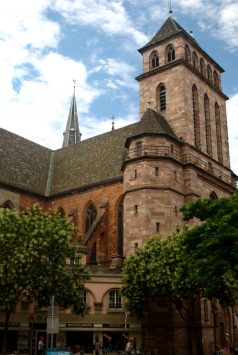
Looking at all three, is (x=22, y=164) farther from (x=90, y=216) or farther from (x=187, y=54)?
(x=187, y=54)

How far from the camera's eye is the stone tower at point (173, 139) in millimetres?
40869

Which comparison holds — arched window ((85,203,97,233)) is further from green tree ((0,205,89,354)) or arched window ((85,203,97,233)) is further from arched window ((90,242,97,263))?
green tree ((0,205,89,354))

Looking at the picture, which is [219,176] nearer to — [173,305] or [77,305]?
[173,305]

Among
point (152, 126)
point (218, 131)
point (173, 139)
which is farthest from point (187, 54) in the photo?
point (173, 139)

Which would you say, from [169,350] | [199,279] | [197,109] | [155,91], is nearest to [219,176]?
[197,109]

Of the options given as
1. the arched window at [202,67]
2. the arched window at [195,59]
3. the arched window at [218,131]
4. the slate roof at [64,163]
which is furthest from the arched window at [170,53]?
the arched window at [218,131]

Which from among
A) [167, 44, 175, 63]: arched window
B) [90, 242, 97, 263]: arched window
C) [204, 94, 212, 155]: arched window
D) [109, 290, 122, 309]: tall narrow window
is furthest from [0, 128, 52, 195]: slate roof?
[167, 44, 175, 63]: arched window

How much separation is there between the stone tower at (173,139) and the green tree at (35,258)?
30.0ft

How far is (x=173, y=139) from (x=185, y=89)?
21.4 ft

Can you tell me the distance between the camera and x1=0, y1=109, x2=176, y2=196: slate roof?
165 feet

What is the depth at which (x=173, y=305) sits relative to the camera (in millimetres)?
37625

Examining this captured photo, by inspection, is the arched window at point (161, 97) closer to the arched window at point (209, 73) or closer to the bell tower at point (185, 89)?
the bell tower at point (185, 89)

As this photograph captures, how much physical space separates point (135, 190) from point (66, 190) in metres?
12.8

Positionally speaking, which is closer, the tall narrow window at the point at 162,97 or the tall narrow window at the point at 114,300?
the tall narrow window at the point at 114,300
